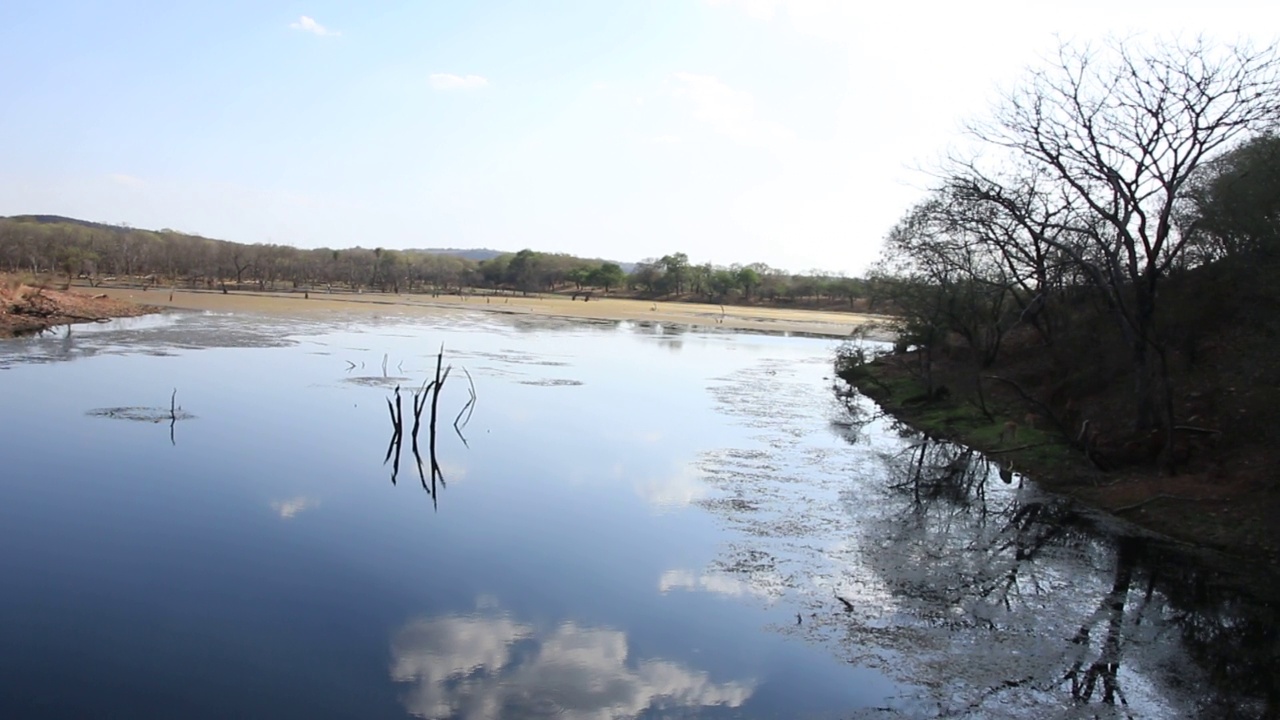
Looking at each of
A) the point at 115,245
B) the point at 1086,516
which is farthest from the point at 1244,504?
the point at 115,245

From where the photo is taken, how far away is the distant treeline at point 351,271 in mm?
105438

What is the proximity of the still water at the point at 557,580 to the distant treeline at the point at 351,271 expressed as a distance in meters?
76.5

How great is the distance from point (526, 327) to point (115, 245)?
82126 mm

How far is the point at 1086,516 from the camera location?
16125 millimetres

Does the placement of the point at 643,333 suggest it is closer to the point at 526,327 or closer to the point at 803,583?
the point at 526,327

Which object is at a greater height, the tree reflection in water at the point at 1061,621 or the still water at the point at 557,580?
the tree reflection in water at the point at 1061,621

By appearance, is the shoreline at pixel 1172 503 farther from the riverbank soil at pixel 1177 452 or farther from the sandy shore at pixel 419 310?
the sandy shore at pixel 419 310

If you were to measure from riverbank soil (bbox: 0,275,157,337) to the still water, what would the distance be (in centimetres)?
2175

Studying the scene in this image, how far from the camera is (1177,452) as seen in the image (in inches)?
666

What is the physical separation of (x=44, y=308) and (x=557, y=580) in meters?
44.7

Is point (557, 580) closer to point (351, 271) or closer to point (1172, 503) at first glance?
point (1172, 503)

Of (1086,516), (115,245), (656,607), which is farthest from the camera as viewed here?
(115,245)

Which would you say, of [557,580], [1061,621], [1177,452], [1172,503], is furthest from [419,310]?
[1061,621]

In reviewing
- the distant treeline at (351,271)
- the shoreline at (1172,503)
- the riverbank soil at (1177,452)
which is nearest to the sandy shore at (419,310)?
the distant treeline at (351,271)
